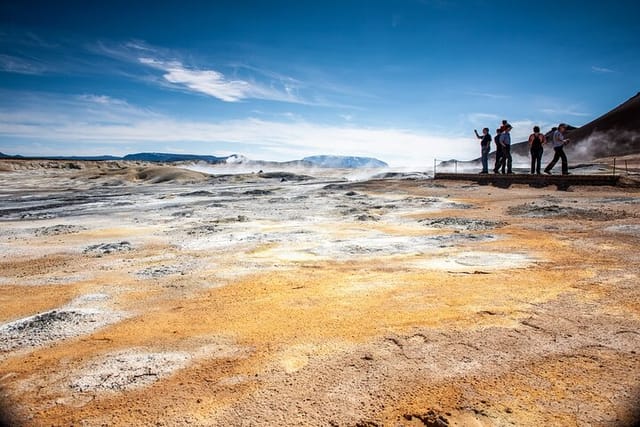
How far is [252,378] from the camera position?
2592 mm

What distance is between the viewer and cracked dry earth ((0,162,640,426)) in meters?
2.29

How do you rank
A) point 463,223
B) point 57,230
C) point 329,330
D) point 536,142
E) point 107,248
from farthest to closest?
point 536,142 → point 57,230 → point 463,223 → point 107,248 → point 329,330

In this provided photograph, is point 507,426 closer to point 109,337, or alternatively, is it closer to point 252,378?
point 252,378

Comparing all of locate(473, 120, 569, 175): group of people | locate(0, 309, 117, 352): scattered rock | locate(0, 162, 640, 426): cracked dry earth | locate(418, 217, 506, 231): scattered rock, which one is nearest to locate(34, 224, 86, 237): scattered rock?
locate(0, 162, 640, 426): cracked dry earth

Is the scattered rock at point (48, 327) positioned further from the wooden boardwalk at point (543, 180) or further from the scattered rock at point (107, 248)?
the wooden boardwalk at point (543, 180)

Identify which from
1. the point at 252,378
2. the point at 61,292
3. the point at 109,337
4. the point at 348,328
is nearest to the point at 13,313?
the point at 61,292

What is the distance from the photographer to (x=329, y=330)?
3266 mm

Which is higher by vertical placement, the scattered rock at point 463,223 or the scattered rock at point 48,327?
the scattered rock at point 463,223

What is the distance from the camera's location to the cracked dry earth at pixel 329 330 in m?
2.29

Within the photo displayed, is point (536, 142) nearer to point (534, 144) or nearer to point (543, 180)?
point (534, 144)

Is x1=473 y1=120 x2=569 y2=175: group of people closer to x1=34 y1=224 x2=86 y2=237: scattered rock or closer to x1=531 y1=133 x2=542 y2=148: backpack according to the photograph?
x1=531 y1=133 x2=542 y2=148: backpack

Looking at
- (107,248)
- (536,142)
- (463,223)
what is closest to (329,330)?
(107,248)

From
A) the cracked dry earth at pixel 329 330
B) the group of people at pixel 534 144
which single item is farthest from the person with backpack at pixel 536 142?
the cracked dry earth at pixel 329 330

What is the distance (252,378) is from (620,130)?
160ft
